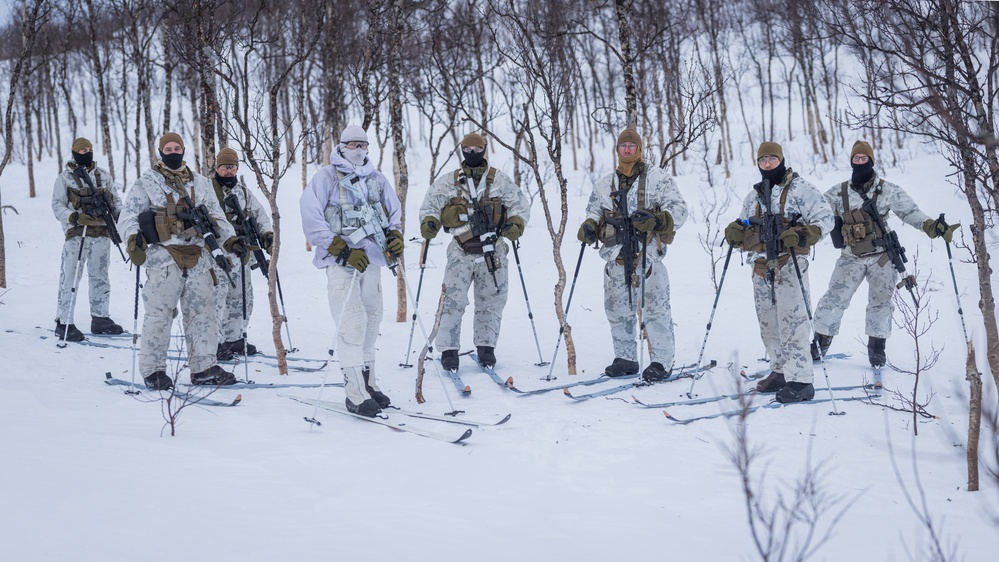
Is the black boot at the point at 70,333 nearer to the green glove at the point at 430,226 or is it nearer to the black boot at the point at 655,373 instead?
the green glove at the point at 430,226

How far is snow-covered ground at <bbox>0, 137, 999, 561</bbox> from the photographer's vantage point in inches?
121

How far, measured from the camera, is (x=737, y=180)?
2117cm

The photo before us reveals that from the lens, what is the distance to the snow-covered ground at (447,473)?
308 cm

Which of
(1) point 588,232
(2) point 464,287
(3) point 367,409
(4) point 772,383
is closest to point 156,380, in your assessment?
(3) point 367,409

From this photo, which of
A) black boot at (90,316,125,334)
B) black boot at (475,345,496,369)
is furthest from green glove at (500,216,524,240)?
black boot at (90,316,125,334)

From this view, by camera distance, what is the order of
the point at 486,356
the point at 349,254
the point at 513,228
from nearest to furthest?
the point at 349,254
the point at 513,228
the point at 486,356

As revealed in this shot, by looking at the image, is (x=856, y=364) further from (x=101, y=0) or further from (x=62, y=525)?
(x=101, y=0)

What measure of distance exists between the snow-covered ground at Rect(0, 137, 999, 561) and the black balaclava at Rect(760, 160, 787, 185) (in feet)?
5.75

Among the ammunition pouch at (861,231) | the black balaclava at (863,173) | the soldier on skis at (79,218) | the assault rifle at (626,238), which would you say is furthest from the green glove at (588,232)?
the soldier on skis at (79,218)

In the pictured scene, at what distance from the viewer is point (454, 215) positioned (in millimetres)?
6750

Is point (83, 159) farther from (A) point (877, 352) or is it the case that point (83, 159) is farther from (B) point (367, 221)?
(A) point (877, 352)

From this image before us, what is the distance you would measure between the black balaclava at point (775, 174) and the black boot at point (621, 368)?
1.99m

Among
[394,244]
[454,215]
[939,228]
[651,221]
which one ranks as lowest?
[394,244]

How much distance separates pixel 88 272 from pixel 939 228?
341 inches
